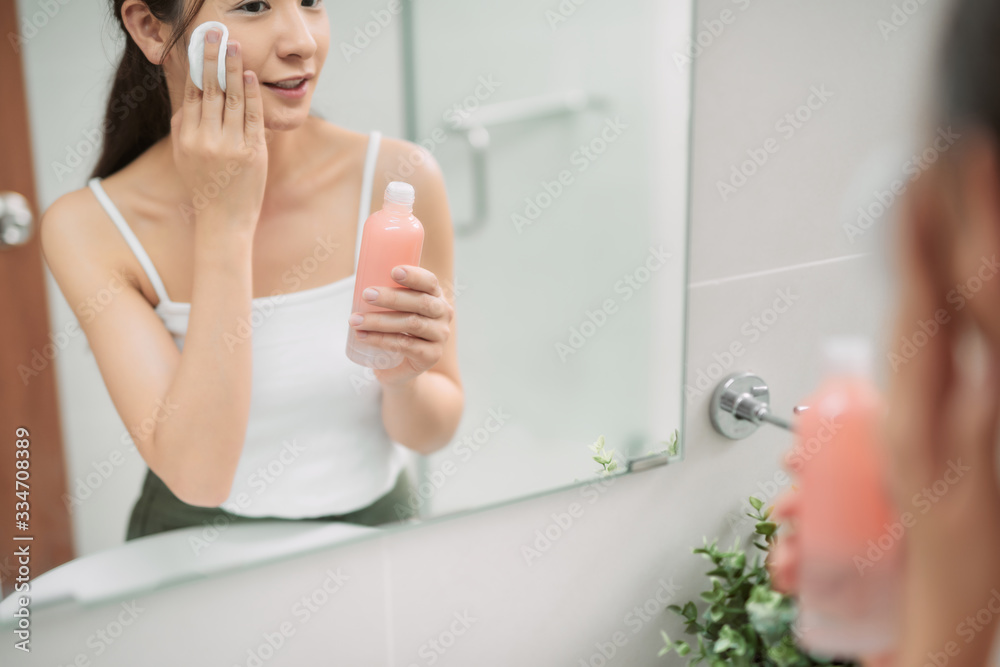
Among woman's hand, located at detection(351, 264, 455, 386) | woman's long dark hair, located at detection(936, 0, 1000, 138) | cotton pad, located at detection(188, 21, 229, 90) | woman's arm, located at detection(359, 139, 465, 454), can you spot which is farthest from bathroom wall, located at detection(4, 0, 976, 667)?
woman's long dark hair, located at detection(936, 0, 1000, 138)

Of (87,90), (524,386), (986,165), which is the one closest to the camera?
(986,165)

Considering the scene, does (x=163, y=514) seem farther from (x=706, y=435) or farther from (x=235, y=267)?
(x=706, y=435)

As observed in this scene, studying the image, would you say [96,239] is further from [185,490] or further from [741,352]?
[741,352]

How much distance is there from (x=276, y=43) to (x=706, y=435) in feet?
2.24

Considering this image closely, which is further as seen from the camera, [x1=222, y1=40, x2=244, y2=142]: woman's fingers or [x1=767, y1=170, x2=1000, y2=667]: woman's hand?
[x1=222, y1=40, x2=244, y2=142]: woman's fingers

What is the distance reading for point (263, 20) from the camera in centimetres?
65

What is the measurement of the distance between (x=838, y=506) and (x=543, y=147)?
0.46 metres

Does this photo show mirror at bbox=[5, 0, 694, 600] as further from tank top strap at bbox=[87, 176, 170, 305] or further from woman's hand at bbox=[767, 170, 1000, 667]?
woman's hand at bbox=[767, 170, 1000, 667]

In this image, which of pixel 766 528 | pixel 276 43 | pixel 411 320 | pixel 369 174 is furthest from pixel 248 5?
pixel 766 528

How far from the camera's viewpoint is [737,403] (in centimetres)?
105

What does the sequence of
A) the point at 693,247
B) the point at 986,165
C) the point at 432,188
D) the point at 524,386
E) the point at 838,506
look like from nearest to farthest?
the point at 986,165 < the point at 838,506 < the point at 432,188 < the point at 524,386 < the point at 693,247

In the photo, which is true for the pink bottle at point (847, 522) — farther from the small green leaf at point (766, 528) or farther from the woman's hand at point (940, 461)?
the small green leaf at point (766, 528)

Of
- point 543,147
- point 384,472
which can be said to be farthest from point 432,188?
point 384,472

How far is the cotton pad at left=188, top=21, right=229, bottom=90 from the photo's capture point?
0.64m
